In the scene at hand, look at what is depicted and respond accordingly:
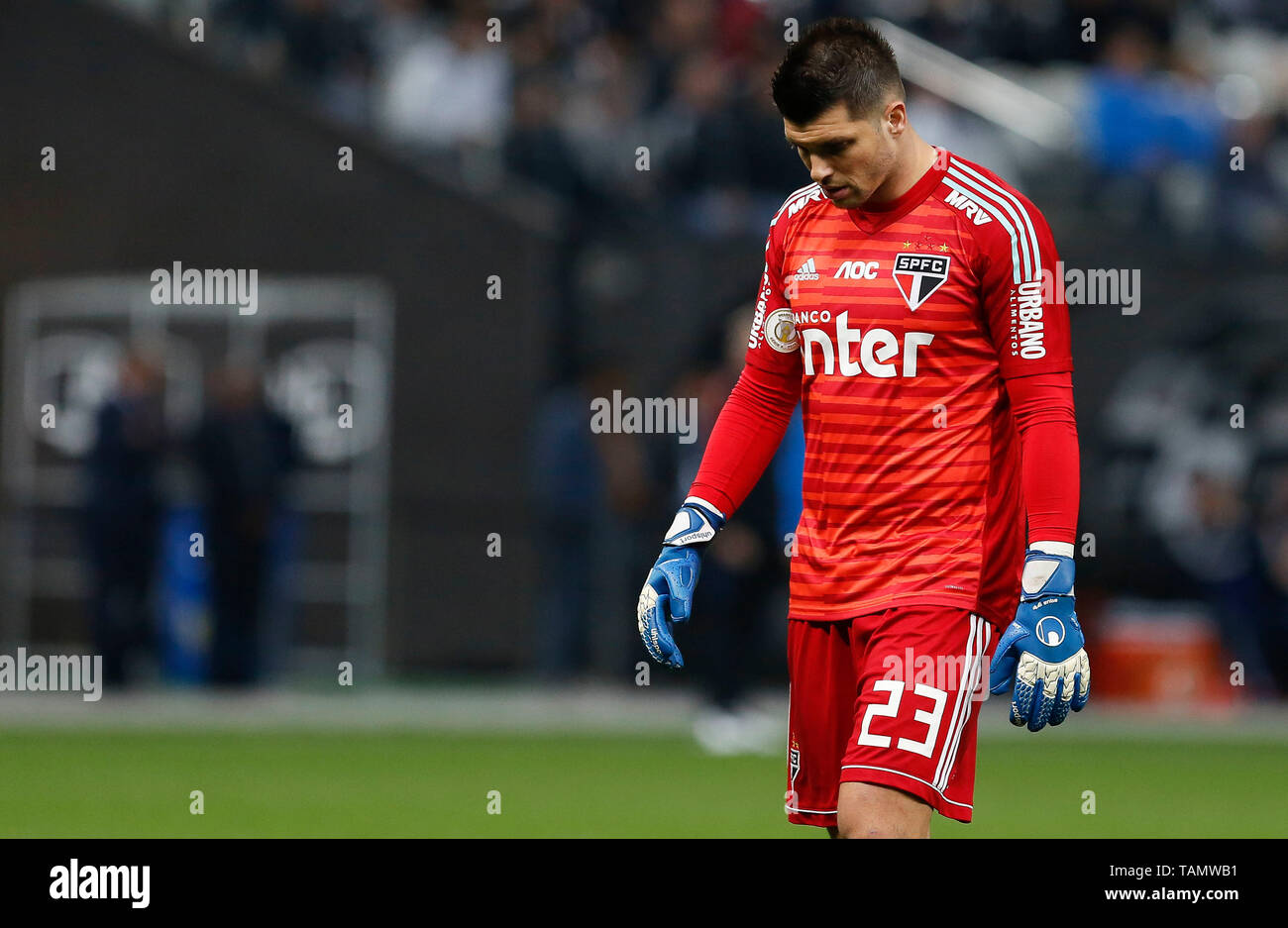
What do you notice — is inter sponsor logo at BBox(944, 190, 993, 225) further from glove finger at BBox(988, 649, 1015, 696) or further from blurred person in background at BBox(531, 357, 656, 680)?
blurred person in background at BBox(531, 357, 656, 680)

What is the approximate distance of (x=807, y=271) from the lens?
5797 millimetres

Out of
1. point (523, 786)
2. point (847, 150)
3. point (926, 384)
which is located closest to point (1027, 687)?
point (926, 384)

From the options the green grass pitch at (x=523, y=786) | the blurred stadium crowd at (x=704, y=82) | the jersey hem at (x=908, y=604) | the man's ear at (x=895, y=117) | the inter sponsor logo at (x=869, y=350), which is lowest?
the green grass pitch at (x=523, y=786)

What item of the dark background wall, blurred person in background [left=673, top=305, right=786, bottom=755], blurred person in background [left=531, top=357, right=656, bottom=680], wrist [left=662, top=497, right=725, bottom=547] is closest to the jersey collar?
wrist [left=662, top=497, right=725, bottom=547]

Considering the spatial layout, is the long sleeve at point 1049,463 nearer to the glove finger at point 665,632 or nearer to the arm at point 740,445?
the arm at point 740,445

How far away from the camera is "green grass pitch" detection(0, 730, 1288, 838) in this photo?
9.49 m

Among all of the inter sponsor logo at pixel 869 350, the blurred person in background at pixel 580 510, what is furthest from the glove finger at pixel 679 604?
the blurred person in background at pixel 580 510

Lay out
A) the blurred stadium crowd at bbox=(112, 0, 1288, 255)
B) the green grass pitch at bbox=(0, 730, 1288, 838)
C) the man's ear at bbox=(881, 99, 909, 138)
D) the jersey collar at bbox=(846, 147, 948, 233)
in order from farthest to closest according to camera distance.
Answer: the blurred stadium crowd at bbox=(112, 0, 1288, 255)
the green grass pitch at bbox=(0, 730, 1288, 838)
the jersey collar at bbox=(846, 147, 948, 233)
the man's ear at bbox=(881, 99, 909, 138)

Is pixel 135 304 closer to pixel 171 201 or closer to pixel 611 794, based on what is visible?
pixel 171 201

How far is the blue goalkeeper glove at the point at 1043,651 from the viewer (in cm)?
527

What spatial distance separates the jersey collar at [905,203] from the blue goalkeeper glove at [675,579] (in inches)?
37.0

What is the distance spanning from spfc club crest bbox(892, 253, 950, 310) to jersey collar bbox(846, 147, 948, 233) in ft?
0.52

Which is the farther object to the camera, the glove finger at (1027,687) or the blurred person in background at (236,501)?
the blurred person in background at (236,501)

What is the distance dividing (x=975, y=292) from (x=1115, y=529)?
38.1 feet
